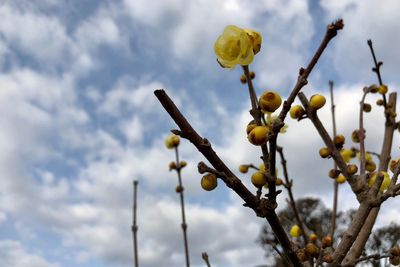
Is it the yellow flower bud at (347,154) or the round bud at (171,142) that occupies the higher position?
the round bud at (171,142)

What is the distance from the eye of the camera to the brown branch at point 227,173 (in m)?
0.91

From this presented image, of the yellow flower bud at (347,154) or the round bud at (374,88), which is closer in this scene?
the round bud at (374,88)

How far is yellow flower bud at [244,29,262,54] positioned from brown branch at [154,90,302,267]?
430mm

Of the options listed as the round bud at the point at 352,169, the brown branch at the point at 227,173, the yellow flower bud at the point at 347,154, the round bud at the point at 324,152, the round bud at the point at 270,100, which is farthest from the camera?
the yellow flower bud at the point at 347,154

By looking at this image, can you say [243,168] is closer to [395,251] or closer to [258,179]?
[395,251]

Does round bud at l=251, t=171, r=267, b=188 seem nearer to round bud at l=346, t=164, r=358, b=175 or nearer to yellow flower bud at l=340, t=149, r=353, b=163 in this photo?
round bud at l=346, t=164, r=358, b=175

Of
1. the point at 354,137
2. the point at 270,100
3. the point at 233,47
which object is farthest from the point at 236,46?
Result: the point at 354,137

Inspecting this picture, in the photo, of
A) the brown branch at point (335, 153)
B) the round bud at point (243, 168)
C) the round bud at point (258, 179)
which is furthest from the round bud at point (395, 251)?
the round bud at point (243, 168)

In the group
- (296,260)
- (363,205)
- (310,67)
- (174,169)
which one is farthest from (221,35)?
(174,169)

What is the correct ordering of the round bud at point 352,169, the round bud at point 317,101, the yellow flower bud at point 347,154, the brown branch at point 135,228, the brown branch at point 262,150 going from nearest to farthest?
the brown branch at point 262,150, the round bud at point 317,101, the round bud at point 352,169, the brown branch at point 135,228, the yellow flower bud at point 347,154

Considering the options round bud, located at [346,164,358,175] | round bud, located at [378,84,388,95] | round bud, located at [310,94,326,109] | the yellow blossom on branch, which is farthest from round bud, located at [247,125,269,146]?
round bud, located at [378,84,388,95]

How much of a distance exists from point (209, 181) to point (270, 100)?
303 millimetres

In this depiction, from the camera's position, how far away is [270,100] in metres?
1.17

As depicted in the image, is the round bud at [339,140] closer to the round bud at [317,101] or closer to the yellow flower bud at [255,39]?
the round bud at [317,101]
